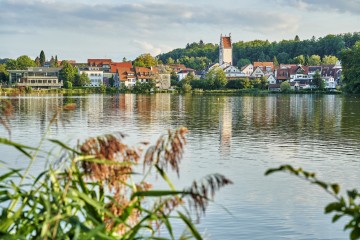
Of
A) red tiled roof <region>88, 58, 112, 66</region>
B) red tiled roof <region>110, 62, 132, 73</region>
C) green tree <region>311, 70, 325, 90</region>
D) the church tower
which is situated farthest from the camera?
the church tower

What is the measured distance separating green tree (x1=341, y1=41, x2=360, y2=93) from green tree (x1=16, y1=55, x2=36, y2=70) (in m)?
81.6

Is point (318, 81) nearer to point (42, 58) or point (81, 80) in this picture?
point (81, 80)

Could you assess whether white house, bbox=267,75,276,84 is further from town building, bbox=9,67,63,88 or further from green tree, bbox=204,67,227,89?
town building, bbox=9,67,63,88

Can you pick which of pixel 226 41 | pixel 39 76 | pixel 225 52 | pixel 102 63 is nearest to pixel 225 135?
pixel 39 76

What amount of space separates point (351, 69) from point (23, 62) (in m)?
88.3

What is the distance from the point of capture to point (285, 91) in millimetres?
112562

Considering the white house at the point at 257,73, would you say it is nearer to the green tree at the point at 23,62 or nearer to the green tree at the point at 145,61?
the green tree at the point at 145,61

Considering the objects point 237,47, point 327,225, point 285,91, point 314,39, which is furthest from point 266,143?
point 237,47

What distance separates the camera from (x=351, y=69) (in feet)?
257

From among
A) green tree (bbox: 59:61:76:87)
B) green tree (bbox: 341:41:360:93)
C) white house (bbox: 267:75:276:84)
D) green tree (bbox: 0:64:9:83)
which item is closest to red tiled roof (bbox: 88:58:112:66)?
green tree (bbox: 59:61:76:87)

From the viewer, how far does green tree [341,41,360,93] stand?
255 feet

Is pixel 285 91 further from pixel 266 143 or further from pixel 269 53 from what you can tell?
pixel 266 143

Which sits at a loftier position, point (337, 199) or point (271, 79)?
point (271, 79)

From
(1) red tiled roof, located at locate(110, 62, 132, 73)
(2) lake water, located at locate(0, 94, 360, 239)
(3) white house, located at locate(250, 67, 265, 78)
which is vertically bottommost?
(2) lake water, located at locate(0, 94, 360, 239)
